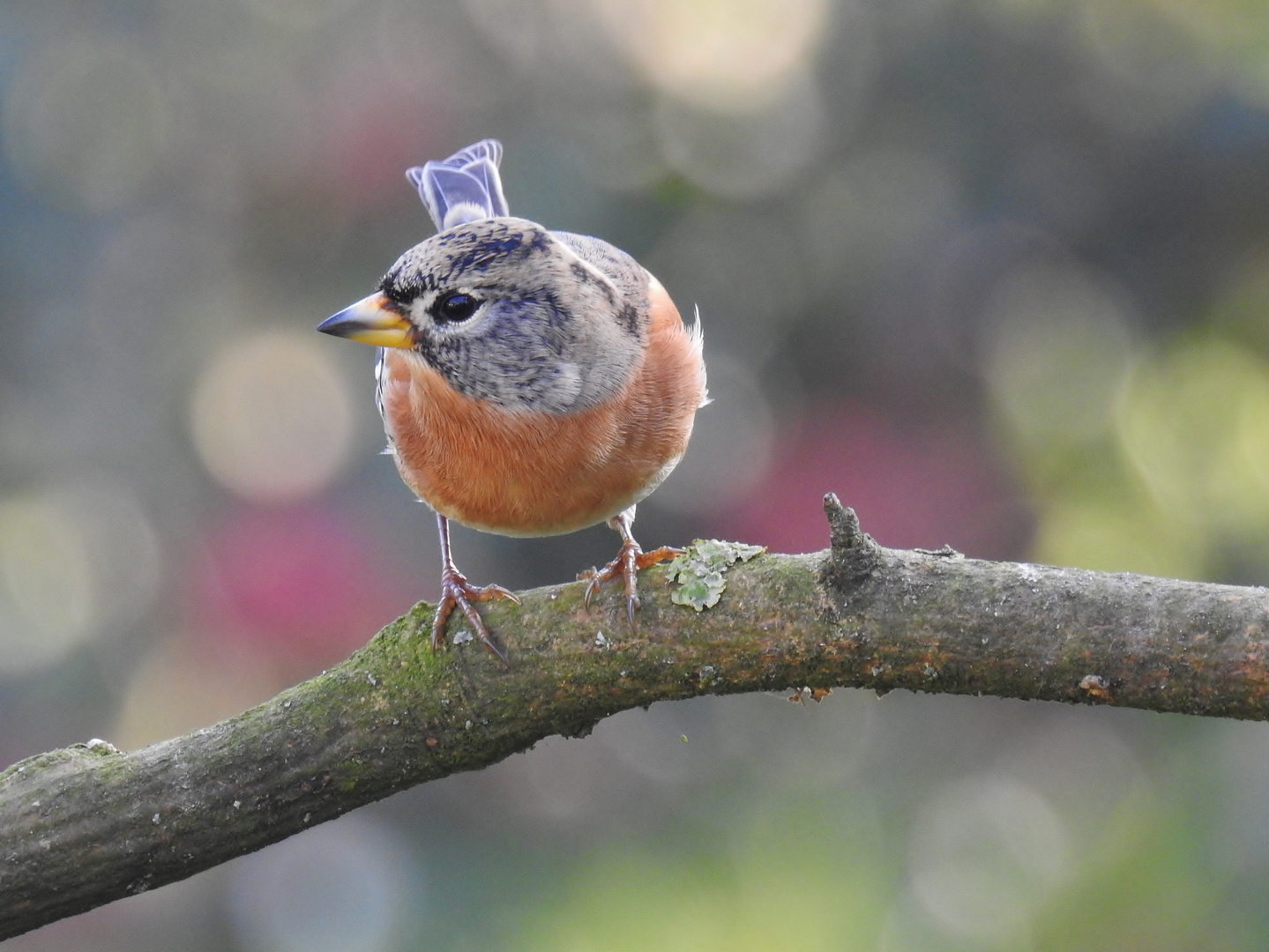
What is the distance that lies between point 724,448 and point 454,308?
198cm

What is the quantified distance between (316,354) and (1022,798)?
306 centimetres

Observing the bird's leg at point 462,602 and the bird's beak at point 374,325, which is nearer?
the bird's leg at point 462,602

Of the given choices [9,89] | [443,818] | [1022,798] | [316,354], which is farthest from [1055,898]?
[9,89]

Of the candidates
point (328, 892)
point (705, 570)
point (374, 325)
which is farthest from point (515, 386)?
point (328, 892)

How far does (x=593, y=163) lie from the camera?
4.79m

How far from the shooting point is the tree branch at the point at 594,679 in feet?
6.81

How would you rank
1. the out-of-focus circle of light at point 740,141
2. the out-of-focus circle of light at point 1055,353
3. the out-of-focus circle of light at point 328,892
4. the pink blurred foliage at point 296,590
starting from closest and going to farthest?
1. the out-of-focus circle of light at point 328,892
2. the pink blurred foliage at point 296,590
3. the out-of-focus circle of light at point 1055,353
4. the out-of-focus circle of light at point 740,141

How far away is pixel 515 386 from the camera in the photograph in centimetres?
288

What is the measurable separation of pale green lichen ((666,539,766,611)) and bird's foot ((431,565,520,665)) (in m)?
0.34

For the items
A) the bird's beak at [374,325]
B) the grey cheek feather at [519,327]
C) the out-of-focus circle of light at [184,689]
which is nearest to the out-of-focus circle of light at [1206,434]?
the grey cheek feather at [519,327]

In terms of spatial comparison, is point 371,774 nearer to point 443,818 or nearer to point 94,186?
point 443,818

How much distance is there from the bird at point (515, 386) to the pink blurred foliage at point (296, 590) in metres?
1.40

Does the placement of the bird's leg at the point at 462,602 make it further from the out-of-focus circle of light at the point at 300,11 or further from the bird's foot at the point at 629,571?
the out-of-focus circle of light at the point at 300,11

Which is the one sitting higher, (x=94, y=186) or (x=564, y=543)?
(x=94, y=186)
